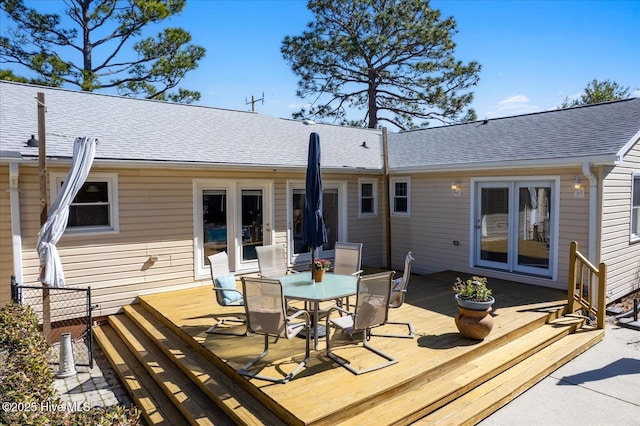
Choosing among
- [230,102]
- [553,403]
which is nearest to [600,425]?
[553,403]

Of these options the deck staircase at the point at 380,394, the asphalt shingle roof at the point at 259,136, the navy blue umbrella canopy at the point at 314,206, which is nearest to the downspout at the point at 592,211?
the asphalt shingle roof at the point at 259,136

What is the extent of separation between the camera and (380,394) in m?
3.89

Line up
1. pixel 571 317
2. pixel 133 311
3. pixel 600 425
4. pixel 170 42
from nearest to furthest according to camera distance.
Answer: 1. pixel 600 425
2. pixel 571 317
3. pixel 133 311
4. pixel 170 42

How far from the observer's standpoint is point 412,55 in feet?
64.3

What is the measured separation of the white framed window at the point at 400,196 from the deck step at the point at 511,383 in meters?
5.01

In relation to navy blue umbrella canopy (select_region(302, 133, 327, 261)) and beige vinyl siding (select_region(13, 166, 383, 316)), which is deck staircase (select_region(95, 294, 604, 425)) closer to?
beige vinyl siding (select_region(13, 166, 383, 316))

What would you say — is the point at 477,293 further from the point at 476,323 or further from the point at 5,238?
the point at 5,238

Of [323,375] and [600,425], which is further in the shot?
[323,375]

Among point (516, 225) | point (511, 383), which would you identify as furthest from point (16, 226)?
point (516, 225)

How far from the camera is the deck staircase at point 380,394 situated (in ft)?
12.6

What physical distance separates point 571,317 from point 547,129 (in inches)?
179

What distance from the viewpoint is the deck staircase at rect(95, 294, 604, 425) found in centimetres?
383

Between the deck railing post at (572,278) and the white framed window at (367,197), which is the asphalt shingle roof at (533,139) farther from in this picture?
the deck railing post at (572,278)

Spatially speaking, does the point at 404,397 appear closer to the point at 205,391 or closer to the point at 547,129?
the point at 205,391
